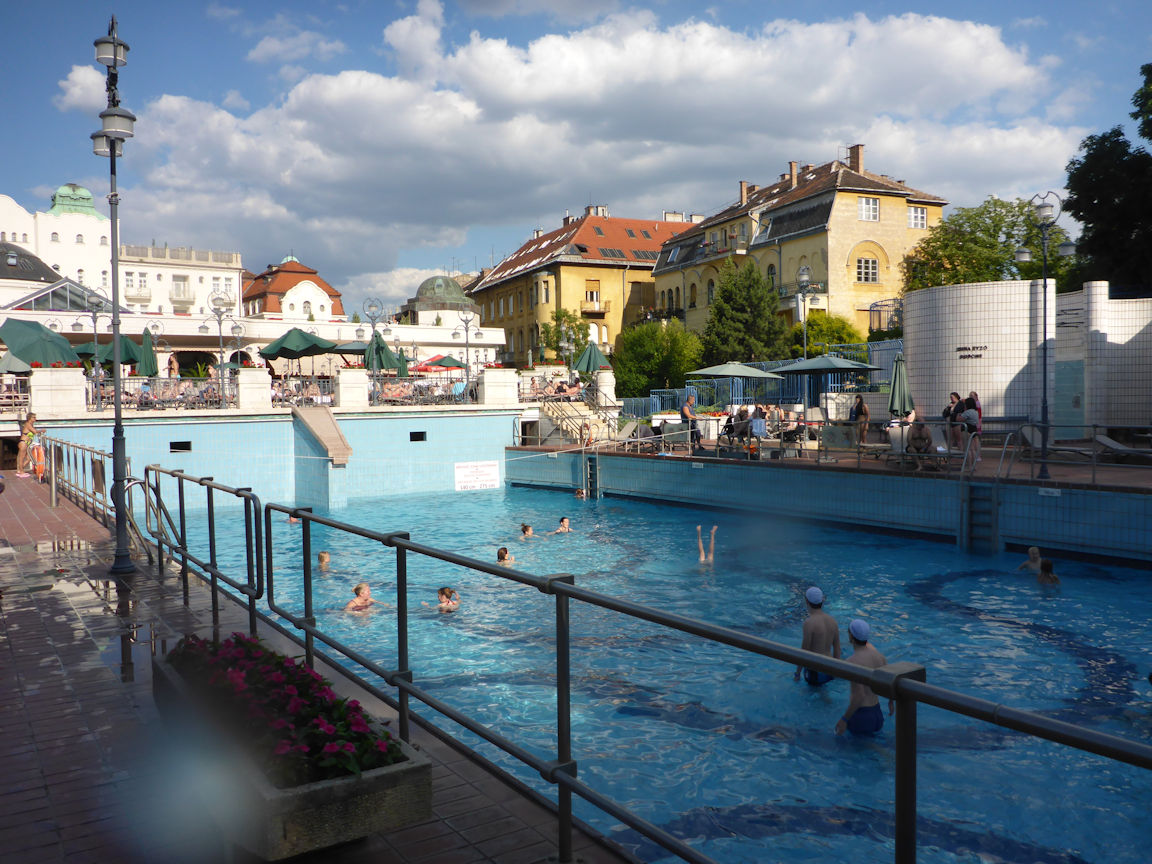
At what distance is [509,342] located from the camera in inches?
3164

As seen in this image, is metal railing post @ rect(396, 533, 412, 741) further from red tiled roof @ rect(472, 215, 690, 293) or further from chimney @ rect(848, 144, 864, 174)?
red tiled roof @ rect(472, 215, 690, 293)

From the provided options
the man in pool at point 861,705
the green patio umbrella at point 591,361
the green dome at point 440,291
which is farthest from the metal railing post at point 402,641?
the green dome at point 440,291

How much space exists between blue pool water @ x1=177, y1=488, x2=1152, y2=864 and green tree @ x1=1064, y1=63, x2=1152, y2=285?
25054mm

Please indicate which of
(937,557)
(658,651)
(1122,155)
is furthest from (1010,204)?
(658,651)

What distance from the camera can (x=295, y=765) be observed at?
3.40 metres

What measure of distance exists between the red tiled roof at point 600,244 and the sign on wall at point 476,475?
1596 inches

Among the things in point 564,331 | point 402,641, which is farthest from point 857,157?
point 402,641

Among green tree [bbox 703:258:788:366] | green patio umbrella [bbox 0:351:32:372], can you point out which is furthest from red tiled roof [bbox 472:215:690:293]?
green patio umbrella [bbox 0:351:32:372]

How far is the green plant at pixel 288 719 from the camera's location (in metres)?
3.43

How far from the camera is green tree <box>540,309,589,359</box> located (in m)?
63.5

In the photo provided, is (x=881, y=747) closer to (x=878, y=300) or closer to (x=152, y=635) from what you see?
(x=152, y=635)

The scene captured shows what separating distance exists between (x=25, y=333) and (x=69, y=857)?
2827 centimetres

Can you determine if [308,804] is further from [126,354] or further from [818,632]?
[126,354]

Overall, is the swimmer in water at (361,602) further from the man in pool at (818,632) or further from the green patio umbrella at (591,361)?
A: the green patio umbrella at (591,361)
